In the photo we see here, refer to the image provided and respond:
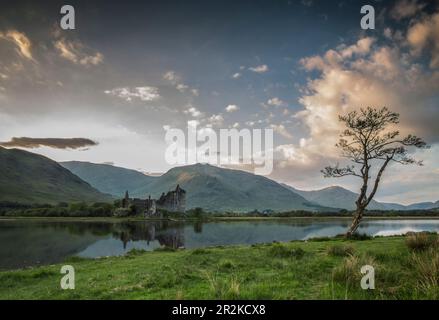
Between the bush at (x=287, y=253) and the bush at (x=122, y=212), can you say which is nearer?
the bush at (x=287, y=253)

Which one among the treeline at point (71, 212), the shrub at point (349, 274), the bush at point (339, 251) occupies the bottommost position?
the treeline at point (71, 212)

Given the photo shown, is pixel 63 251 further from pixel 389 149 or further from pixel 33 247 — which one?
pixel 389 149

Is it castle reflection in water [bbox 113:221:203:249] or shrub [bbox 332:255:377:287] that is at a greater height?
shrub [bbox 332:255:377:287]

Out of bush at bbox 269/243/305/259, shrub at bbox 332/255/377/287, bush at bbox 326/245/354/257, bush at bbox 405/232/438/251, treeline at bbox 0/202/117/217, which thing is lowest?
treeline at bbox 0/202/117/217

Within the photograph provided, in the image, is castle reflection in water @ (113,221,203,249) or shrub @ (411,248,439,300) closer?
shrub @ (411,248,439,300)

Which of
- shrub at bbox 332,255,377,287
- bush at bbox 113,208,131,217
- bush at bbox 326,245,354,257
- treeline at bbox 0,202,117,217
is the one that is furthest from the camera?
bush at bbox 113,208,131,217

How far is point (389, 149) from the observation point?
31750 mm

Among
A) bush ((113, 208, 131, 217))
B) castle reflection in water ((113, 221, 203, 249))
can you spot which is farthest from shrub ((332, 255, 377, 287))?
bush ((113, 208, 131, 217))

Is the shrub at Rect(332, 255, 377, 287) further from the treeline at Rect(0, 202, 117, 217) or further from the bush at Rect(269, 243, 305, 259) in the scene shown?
the treeline at Rect(0, 202, 117, 217)

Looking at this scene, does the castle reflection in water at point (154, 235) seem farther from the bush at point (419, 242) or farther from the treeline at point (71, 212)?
the treeline at point (71, 212)

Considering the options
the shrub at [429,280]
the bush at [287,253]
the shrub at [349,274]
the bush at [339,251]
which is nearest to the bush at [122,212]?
the bush at [287,253]

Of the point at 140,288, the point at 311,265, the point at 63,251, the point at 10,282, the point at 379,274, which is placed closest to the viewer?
the point at 379,274
